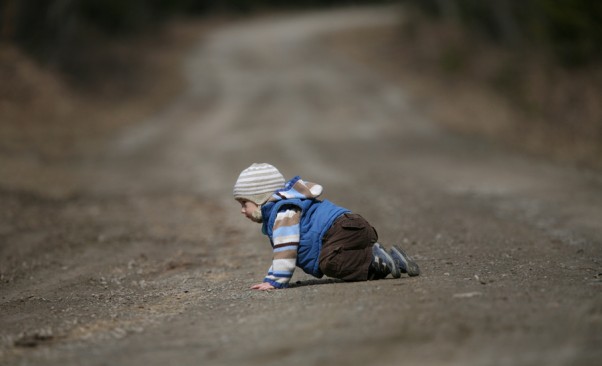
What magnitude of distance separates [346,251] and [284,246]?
1.53 feet

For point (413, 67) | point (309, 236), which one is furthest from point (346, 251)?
point (413, 67)

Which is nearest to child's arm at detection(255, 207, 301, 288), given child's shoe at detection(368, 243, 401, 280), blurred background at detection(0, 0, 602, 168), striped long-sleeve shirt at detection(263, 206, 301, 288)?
striped long-sleeve shirt at detection(263, 206, 301, 288)

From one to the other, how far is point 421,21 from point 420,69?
5.10 m

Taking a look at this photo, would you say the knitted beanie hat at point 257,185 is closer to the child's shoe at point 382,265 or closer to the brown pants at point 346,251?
the brown pants at point 346,251

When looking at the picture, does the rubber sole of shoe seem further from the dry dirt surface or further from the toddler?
the dry dirt surface

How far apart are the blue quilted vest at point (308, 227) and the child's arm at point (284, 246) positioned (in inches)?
3.0

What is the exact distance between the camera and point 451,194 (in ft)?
43.1

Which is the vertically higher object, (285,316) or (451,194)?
(285,316)

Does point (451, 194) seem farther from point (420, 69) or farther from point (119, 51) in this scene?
point (119, 51)

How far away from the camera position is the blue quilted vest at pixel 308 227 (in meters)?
6.46

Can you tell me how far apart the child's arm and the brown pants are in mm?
231

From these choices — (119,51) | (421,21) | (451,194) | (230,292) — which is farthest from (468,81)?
(230,292)

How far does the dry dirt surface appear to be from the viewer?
4.68 meters

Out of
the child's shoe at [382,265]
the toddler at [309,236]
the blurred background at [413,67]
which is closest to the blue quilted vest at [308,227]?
the toddler at [309,236]
